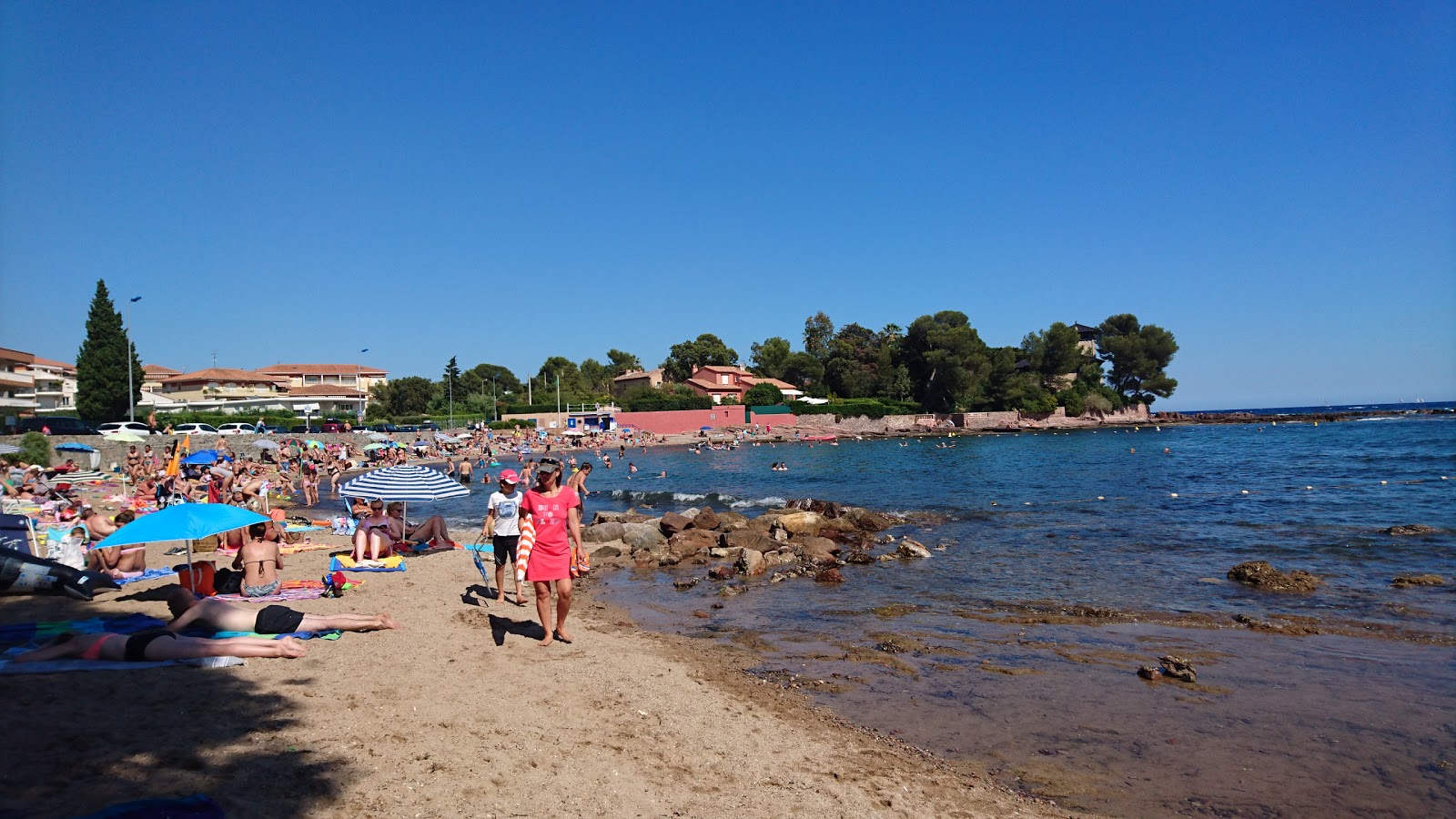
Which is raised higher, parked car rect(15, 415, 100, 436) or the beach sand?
parked car rect(15, 415, 100, 436)

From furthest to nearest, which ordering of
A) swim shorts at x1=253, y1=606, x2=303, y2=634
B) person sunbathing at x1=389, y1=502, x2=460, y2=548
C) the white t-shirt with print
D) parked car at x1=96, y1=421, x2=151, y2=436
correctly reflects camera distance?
parked car at x1=96, y1=421, x2=151, y2=436, person sunbathing at x1=389, y1=502, x2=460, y2=548, the white t-shirt with print, swim shorts at x1=253, y1=606, x2=303, y2=634

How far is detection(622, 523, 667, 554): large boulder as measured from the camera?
16536 mm

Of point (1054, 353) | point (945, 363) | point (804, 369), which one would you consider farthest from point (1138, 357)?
point (804, 369)

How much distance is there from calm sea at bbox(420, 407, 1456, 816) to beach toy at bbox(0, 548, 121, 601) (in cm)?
660

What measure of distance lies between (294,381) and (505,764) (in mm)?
98914

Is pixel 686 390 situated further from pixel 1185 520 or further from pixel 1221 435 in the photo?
pixel 1185 520

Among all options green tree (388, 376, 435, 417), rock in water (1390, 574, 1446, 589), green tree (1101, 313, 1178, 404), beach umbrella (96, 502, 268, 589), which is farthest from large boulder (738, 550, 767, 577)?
green tree (1101, 313, 1178, 404)

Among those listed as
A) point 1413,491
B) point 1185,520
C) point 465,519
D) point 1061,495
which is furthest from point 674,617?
point 1413,491

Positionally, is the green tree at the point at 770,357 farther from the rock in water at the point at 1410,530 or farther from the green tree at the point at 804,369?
the rock in water at the point at 1410,530

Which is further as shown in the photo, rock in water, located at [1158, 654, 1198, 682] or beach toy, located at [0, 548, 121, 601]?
beach toy, located at [0, 548, 121, 601]

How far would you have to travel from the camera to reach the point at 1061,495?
27.0m

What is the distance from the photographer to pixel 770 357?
342ft

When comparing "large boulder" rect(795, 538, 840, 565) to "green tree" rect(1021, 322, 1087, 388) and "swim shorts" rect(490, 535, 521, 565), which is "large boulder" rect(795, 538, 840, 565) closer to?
"swim shorts" rect(490, 535, 521, 565)

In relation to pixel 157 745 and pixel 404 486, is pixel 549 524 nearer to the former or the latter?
pixel 157 745
